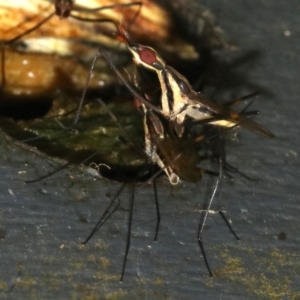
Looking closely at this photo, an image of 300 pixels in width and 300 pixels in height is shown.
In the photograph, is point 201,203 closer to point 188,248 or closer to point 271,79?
point 188,248

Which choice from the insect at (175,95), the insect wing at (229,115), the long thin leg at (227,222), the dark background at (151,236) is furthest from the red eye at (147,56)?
the long thin leg at (227,222)

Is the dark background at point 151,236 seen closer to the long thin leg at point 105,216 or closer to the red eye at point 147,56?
the long thin leg at point 105,216

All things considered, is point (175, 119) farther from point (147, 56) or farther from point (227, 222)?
point (227, 222)

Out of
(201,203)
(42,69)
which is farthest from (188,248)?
(42,69)

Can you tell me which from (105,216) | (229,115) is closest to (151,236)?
(105,216)

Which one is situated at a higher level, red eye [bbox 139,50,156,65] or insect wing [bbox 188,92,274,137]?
red eye [bbox 139,50,156,65]

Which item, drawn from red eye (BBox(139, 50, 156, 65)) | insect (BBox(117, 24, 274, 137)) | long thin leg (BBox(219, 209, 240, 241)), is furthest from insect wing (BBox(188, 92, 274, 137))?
long thin leg (BBox(219, 209, 240, 241))

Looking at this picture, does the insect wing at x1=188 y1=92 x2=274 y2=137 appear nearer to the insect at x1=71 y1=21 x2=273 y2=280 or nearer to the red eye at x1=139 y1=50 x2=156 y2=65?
the insect at x1=71 y1=21 x2=273 y2=280
